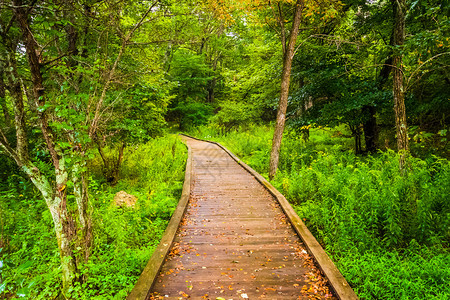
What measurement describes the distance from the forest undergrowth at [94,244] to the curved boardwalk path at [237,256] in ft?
2.01

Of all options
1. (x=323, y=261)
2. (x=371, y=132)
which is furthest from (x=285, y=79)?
(x=323, y=261)

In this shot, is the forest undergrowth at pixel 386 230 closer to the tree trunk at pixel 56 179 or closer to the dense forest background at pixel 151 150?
the dense forest background at pixel 151 150

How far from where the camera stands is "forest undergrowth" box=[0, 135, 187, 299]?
136 inches

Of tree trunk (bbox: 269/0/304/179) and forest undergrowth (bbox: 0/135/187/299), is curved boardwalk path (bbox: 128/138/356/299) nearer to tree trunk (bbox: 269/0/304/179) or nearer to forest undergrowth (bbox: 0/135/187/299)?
forest undergrowth (bbox: 0/135/187/299)

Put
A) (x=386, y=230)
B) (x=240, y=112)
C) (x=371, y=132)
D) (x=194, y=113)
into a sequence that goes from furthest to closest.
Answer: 1. (x=194, y=113)
2. (x=240, y=112)
3. (x=371, y=132)
4. (x=386, y=230)

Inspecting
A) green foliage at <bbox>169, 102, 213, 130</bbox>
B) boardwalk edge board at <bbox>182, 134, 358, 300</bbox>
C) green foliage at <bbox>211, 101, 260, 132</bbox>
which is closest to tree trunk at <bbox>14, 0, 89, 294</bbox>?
boardwalk edge board at <bbox>182, 134, 358, 300</bbox>

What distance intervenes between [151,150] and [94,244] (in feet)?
33.6

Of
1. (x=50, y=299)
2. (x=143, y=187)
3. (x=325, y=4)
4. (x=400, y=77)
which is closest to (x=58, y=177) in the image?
(x=50, y=299)

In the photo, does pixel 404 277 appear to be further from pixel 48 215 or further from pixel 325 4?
pixel 325 4

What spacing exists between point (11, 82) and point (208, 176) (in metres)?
6.94

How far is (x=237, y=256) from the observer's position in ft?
13.8

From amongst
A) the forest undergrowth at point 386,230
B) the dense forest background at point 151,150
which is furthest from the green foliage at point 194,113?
the forest undergrowth at point 386,230

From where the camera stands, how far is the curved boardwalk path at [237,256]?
11.0 ft

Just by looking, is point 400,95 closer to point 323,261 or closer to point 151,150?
point 323,261
